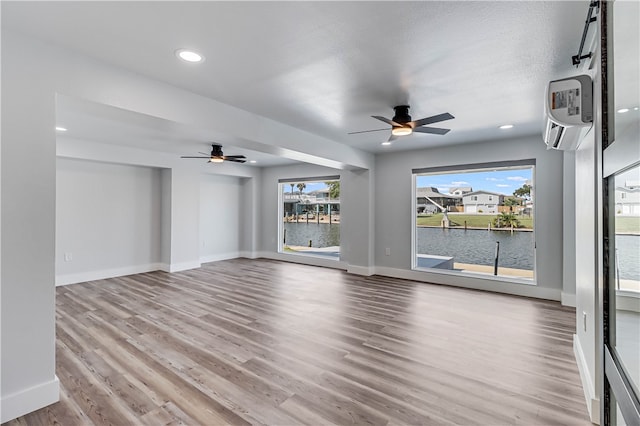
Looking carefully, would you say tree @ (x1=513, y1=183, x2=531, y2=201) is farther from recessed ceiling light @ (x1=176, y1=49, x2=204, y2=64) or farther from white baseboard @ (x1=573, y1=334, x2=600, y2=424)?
recessed ceiling light @ (x1=176, y1=49, x2=204, y2=64)

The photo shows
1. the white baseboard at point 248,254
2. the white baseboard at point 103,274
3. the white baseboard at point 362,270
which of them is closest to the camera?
the white baseboard at point 103,274

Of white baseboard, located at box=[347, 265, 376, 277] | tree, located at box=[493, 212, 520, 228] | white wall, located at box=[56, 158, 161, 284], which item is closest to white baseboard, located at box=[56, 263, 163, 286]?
white wall, located at box=[56, 158, 161, 284]

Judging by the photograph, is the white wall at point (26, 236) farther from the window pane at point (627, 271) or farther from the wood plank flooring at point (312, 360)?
the window pane at point (627, 271)

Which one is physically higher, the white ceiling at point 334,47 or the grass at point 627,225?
the white ceiling at point 334,47

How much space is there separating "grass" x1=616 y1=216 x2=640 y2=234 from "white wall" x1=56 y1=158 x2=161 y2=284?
7.12m

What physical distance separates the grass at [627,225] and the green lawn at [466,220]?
454 centimetres

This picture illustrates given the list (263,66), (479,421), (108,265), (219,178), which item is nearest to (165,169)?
(219,178)

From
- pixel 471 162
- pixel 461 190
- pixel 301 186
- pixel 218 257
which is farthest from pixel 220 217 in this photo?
pixel 471 162

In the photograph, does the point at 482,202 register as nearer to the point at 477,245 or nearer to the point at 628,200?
the point at 477,245

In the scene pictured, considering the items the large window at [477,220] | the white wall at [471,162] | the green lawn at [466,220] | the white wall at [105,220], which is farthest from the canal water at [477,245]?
the white wall at [105,220]

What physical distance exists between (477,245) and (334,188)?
340 cm

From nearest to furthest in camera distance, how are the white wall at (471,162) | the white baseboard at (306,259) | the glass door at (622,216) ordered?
the glass door at (622,216), the white wall at (471,162), the white baseboard at (306,259)

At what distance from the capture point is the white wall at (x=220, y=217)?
8.02 metres

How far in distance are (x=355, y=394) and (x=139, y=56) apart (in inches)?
120
